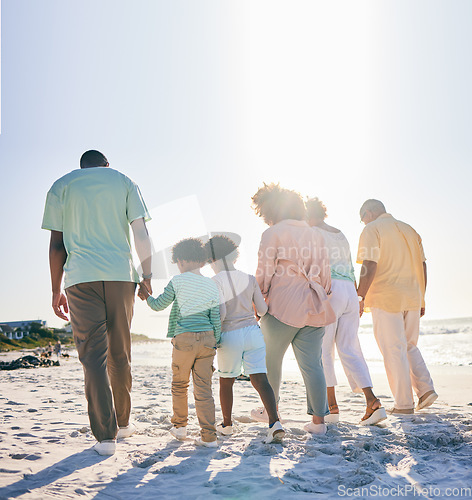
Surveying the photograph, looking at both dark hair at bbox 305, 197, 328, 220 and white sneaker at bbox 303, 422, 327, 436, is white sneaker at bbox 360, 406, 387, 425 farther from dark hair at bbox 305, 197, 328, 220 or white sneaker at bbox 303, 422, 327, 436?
dark hair at bbox 305, 197, 328, 220

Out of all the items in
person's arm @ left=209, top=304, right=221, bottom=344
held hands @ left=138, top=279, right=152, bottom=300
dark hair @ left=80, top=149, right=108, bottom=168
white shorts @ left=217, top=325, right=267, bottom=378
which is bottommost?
white shorts @ left=217, top=325, right=267, bottom=378

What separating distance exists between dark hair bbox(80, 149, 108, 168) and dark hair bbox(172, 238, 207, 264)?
0.85 metres

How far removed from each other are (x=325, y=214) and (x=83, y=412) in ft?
10.4

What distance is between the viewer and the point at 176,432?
3.37 meters

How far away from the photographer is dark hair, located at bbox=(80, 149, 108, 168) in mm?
3500

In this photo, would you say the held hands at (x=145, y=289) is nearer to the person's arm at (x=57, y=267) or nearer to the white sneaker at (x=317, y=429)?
the person's arm at (x=57, y=267)

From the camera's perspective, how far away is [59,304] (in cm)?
330

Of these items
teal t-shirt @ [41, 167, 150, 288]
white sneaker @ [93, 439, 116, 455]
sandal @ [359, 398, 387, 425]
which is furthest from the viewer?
sandal @ [359, 398, 387, 425]

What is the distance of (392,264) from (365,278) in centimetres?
36

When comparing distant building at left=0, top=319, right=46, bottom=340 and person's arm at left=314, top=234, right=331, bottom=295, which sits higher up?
person's arm at left=314, top=234, right=331, bottom=295

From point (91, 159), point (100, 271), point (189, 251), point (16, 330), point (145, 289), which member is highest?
point (91, 159)

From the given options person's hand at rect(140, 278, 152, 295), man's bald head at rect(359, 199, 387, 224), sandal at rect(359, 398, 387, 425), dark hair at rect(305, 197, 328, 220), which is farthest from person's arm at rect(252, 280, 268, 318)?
man's bald head at rect(359, 199, 387, 224)

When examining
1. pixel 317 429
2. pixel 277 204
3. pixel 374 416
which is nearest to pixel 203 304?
pixel 277 204

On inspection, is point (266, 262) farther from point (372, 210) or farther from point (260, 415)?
point (372, 210)
